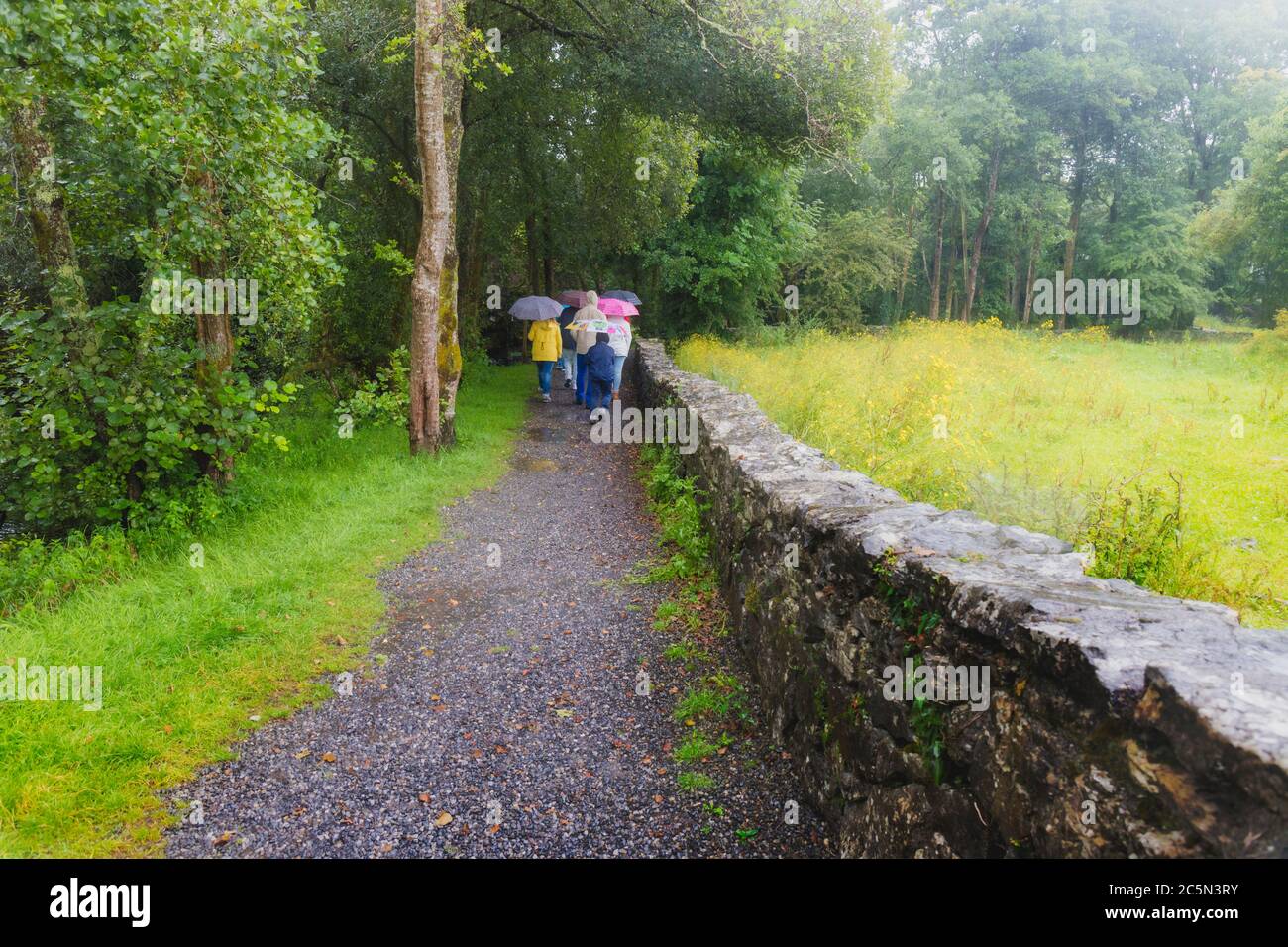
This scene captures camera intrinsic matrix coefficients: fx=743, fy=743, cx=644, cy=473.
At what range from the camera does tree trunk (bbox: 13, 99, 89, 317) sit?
6.88 m

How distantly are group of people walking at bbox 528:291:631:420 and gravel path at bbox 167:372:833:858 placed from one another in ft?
25.1

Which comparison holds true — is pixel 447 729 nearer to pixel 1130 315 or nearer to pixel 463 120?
pixel 463 120

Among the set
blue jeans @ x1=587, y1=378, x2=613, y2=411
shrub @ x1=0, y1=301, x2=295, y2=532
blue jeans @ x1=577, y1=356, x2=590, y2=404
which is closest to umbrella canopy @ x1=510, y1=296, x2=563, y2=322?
blue jeans @ x1=577, y1=356, x2=590, y2=404

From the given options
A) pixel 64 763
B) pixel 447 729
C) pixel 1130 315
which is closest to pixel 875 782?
pixel 447 729

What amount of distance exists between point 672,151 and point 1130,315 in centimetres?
A: 2948

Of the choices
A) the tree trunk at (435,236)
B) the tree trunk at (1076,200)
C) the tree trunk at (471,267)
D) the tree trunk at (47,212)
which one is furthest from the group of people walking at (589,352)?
the tree trunk at (1076,200)

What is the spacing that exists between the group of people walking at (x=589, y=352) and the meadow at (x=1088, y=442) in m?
1.99

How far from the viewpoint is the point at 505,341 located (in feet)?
88.5

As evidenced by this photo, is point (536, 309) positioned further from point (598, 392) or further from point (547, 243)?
point (547, 243)

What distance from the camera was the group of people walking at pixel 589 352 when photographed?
46.3 ft

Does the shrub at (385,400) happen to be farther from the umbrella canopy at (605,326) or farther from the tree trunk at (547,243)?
the tree trunk at (547,243)

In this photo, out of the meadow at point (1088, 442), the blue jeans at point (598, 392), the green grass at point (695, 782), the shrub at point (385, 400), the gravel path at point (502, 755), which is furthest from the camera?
the blue jeans at point (598, 392)

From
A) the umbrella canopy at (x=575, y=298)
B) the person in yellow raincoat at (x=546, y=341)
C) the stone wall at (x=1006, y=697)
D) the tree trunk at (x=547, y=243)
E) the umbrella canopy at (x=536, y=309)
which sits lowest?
the stone wall at (x=1006, y=697)

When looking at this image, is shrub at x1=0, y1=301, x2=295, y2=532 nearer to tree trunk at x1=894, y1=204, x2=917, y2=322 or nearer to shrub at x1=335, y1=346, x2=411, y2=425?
shrub at x1=335, y1=346, x2=411, y2=425
